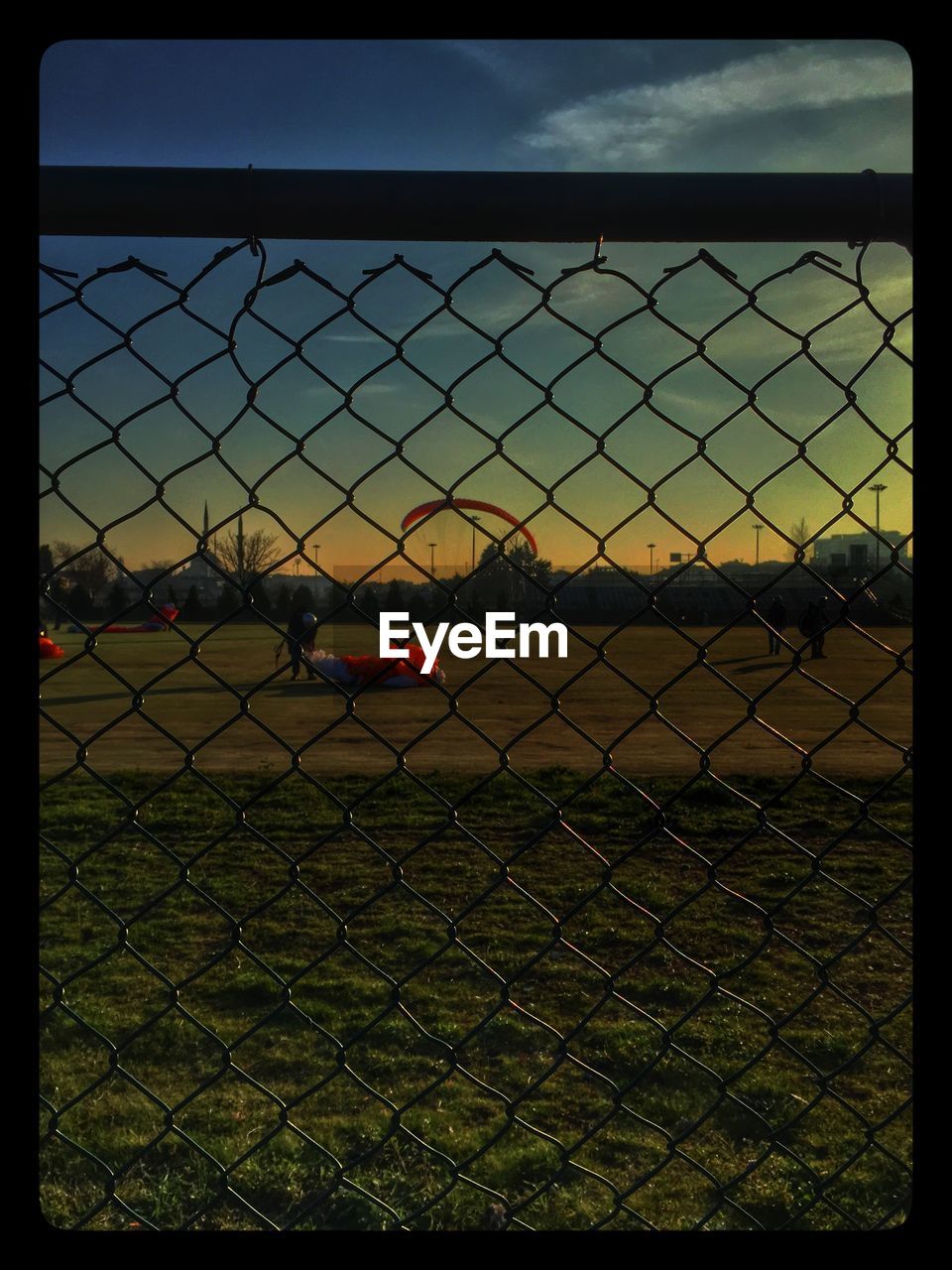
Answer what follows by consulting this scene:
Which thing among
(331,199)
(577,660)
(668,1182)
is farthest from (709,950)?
(577,660)

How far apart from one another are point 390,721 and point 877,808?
745cm

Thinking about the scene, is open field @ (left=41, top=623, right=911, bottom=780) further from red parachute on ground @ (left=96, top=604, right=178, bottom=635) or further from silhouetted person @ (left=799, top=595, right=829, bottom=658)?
red parachute on ground @ (left=96, top=604, right=178, bottom=635)

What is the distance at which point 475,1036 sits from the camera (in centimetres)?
275

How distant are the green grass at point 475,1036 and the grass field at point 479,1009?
0.05ft

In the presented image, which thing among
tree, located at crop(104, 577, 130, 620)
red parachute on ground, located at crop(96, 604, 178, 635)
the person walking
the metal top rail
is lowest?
the person walking

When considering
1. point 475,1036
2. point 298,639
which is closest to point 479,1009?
point 475,1036

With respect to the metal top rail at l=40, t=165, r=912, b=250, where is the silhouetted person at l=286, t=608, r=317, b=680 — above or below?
below

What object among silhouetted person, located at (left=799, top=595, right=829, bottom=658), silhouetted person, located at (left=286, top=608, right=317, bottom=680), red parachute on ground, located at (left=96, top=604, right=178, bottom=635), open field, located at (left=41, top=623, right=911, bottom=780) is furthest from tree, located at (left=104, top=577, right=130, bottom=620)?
open field, located at (left=41, top=623, right=911, bottom=780)

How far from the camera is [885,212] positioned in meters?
1.41

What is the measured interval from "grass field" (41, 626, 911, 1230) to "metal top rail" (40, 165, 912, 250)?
696 millimetres

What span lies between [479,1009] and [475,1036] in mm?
1088

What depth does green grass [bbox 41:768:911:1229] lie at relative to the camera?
1.79 m
